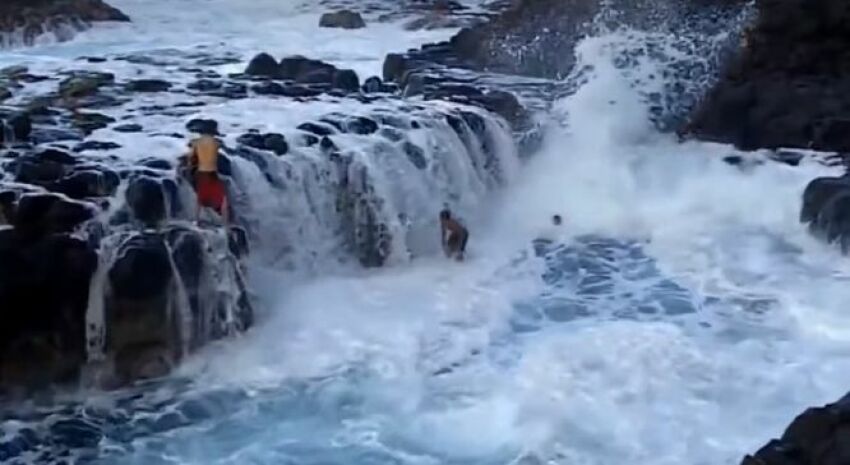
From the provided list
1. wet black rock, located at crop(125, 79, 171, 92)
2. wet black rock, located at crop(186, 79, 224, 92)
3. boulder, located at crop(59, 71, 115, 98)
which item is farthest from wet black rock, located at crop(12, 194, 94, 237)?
wet black rock, located at crop(186, 79, 224, 92)

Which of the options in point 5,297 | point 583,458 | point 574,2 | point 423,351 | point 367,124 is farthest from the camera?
point 574,2

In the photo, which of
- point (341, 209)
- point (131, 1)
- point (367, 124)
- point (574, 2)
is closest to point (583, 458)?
point (341, 209)

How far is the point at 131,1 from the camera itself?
2869 centimetres

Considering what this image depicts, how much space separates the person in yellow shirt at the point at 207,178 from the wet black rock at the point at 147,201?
37cm

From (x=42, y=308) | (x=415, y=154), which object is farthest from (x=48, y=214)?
(x=415, y=154)

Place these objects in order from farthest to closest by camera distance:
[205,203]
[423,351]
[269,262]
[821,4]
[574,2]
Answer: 1. [574,2]
2. [821,4]
3. [269,262]
4. [205,203]
5. [423,351]

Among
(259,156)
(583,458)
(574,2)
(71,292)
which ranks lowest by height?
(583,458)

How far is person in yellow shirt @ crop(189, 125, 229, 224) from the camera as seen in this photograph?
38.6 ft

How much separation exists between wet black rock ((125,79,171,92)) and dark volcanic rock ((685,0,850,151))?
722 cm

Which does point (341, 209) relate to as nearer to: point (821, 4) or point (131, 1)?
point (821, 4)

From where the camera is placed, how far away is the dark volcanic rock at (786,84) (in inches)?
606

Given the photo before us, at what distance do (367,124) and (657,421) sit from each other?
6475 mm

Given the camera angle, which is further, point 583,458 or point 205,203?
point 205,203

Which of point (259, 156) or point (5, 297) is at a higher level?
point (259, 156)
